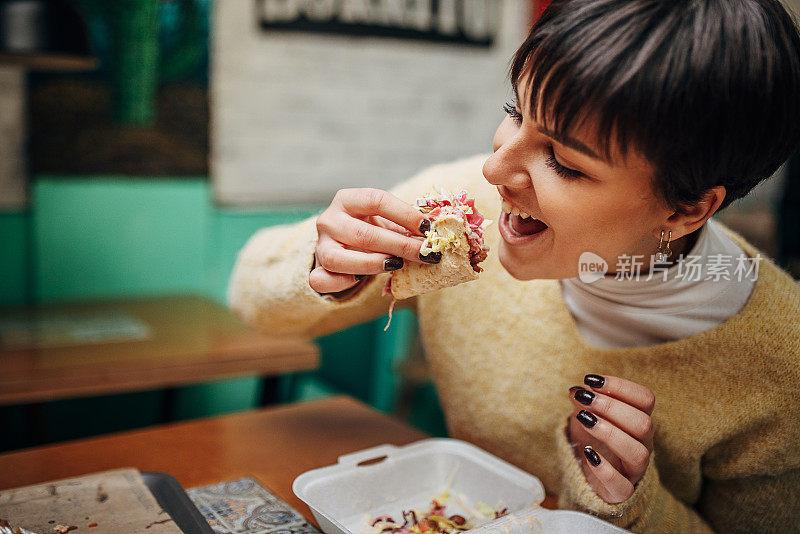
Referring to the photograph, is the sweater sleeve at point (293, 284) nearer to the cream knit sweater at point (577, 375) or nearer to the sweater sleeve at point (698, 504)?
the cream knit sweater at point (577, 375)

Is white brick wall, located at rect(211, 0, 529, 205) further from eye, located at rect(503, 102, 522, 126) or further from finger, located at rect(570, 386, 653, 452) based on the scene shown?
finger, located at rect(570, 386, 653, 452)

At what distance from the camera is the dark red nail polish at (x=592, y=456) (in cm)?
105

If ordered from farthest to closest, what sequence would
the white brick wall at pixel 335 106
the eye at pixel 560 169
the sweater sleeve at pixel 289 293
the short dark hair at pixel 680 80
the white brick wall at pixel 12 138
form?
the white brick wall at pixel 335 106 < the white brick wall at pixel 12 138 < the sweater sleeve at pixel 289 293 < the eye at pixel 560 169 < the short dark hair at pixel 680 80

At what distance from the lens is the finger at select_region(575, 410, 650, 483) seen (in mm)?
1021

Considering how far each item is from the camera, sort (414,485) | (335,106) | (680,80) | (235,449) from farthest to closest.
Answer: (335,106)
(235,449)
(414,485)
(680,80)

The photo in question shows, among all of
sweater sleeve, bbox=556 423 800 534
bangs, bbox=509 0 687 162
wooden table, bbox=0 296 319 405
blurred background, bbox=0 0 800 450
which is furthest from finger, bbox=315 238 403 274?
blurred background, bbox=0 0 800 450

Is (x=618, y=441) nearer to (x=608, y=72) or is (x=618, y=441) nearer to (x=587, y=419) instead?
(x=587, y=419)

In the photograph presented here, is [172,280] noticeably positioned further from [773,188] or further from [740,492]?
[773,188]

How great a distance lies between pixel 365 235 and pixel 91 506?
0.60 metres

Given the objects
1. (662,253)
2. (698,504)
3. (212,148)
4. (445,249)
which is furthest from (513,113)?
(212,148)

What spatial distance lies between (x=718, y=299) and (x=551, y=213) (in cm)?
A: 38

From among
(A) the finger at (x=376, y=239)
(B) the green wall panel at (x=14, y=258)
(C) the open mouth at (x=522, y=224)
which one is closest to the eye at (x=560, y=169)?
(C) the open mouth at (x=522, y=224)

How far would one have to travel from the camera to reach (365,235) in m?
1.05

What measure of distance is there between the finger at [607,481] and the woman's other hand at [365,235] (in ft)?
1.34
